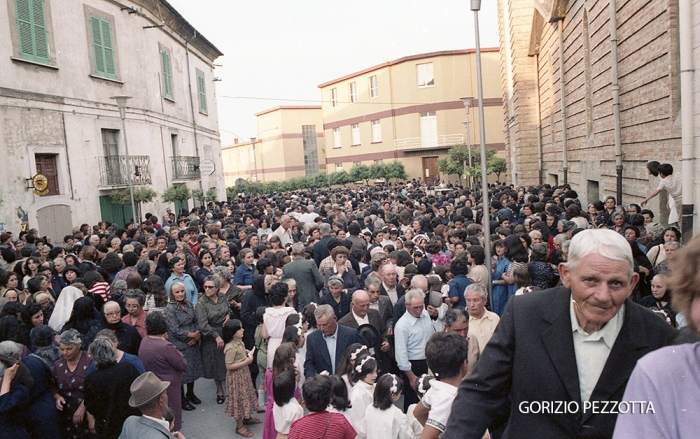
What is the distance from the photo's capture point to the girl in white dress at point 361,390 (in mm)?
4281

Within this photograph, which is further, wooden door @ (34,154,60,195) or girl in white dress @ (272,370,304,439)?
wooden door @ (34,154,60,195)

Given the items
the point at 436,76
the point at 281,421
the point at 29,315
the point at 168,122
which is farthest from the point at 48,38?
the point at 436,76

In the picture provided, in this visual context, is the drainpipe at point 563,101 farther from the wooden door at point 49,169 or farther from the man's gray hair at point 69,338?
the man's gray hair at point 69,338

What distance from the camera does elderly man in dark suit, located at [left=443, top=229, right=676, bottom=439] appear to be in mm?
2115

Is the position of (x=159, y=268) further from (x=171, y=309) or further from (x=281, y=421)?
(x=281, y=421)

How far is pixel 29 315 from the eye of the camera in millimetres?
6238

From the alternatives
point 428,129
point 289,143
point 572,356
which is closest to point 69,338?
point 572,356

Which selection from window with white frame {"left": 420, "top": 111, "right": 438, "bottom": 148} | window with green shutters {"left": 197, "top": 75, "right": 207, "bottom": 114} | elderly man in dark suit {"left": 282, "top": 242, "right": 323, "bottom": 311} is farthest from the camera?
window with white frame {"left": 420, "top": 111, "right": 438, "bottom": 148}

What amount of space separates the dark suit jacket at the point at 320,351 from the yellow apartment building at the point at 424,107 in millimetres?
37856

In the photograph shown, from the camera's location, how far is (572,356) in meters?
2.18

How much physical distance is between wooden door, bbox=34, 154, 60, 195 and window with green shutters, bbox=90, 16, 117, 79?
3445mm

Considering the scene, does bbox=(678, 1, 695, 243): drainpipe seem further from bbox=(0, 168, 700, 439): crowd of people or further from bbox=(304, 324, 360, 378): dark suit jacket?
bbox=(304, 324, 360, 378): dark suit jacket


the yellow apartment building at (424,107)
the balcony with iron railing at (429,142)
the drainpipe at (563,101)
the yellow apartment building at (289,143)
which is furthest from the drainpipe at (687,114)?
the yellow apartment building at (289,143)

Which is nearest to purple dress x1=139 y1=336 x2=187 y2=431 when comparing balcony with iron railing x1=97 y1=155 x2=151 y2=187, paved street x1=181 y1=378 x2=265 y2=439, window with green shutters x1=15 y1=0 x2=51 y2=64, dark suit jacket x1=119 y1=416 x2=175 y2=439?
paved street x1=181 y1=378 x2=265 y2=439
